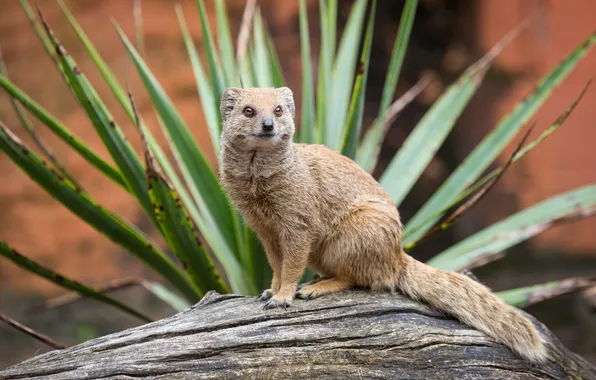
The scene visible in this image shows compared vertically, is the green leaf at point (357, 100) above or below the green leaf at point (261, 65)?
below

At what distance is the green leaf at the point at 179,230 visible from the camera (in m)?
2.04

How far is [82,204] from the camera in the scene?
2.28 m

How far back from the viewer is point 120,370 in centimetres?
168

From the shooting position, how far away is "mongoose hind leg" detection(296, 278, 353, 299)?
79.7 inches

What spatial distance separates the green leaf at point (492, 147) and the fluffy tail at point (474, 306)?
66 centimetres

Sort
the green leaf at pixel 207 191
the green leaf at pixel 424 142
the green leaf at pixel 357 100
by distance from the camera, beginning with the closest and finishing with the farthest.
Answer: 1. the green leaf at pixel 357 100
2. the green leaf at pixel 207 191
3. the green leaf at pixel 424 142

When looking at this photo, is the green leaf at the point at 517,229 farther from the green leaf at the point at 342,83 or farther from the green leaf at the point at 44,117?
the green leaf at the point at 44,117

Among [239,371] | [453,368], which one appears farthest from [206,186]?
[453,368]

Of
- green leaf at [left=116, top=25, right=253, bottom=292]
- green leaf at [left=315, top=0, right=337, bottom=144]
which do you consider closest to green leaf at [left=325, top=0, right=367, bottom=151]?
green leaf at [left=315, top=0, right=337, bottom=144]

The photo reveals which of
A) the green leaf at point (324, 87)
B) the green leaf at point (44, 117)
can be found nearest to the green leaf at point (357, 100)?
the green leaf at point (324, 87)

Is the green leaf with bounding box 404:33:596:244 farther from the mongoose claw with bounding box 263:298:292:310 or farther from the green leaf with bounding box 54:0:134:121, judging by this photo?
the green leaf with bounding box 54:0:134:121

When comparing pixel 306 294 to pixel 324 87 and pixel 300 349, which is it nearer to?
pixel 300 349

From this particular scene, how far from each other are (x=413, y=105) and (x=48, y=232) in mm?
3247

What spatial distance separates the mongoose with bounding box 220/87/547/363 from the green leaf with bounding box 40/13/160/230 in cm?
44
